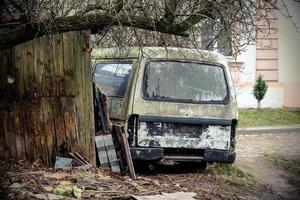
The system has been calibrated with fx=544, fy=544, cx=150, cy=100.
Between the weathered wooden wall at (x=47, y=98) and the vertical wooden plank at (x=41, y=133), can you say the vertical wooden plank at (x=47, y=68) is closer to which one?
the weathered wooden wall at (x=47, y=98)

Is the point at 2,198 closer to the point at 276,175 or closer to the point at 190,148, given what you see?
the point at 190,148

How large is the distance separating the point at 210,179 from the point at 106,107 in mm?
2017

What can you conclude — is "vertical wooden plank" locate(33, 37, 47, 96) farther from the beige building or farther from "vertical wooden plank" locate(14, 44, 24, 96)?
the beige building

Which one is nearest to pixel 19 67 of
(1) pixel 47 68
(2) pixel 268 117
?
(1) pixel 47 68

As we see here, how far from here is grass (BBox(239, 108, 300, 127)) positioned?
58.1ft

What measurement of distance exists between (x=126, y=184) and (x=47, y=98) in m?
1.81

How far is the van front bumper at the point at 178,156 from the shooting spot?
8.30 m

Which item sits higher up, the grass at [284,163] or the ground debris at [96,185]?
the ground debris at [96,185]

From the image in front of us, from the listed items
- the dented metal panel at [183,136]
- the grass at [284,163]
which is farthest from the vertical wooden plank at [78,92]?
the grass at [284,163]

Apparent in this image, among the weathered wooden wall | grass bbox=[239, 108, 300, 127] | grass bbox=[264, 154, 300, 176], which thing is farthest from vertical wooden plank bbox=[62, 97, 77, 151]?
grass bbox=[239, 108, 300, 127]

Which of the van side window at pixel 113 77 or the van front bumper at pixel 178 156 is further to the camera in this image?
the van side window at pixel 113 77

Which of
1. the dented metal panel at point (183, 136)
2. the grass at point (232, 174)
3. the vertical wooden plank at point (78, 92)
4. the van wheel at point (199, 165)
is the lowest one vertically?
the grass at point (232, 174)

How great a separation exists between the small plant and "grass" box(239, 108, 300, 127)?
0.56 m

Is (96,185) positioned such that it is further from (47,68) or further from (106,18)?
(106,18)
